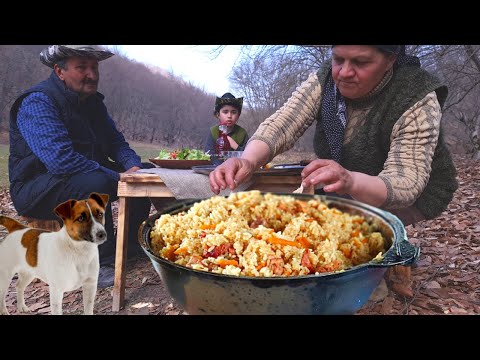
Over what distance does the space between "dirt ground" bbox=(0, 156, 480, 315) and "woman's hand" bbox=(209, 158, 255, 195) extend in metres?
0.39

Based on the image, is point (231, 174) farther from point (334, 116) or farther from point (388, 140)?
point (388, 140)

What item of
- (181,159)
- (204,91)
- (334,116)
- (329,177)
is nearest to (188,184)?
(181,159)

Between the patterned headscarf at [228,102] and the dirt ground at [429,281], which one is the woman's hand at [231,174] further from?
the dirt ground at [429,281]

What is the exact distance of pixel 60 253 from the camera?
151cm

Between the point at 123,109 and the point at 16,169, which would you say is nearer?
the point at 16,169

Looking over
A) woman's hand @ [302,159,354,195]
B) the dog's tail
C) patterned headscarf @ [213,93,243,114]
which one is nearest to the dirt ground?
the dog's tail

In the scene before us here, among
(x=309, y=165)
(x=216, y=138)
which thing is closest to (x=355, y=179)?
(x=309, y=165)

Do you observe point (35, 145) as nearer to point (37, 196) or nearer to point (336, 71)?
point (37, 196)

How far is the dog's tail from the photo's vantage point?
1.59 m

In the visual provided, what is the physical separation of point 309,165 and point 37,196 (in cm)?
102

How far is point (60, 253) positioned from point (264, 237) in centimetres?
73

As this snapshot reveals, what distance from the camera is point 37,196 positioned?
1612 mm

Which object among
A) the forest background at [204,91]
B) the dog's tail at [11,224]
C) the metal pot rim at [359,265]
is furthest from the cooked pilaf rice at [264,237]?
the dog's tail at [11,224]

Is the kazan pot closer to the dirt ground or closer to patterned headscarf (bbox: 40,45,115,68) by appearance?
the dirt ground
